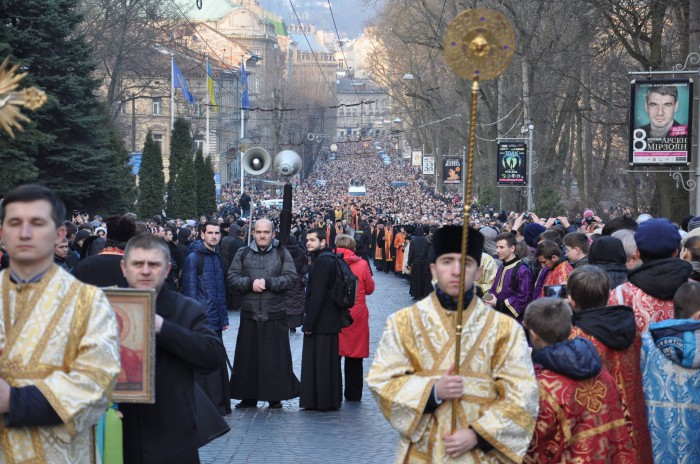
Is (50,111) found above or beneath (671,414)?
above

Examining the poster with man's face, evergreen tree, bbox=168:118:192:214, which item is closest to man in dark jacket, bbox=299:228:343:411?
the poster with man's face

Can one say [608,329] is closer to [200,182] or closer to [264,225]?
[264,225]

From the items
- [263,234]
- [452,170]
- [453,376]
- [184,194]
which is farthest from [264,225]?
[452,170]

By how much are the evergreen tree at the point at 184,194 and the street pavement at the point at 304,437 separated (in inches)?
1101

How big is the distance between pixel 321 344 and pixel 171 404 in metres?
6.79

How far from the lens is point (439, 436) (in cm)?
539

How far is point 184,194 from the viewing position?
136ft

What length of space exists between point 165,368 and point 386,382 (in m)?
1.12

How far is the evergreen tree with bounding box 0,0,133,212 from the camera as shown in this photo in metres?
22.3

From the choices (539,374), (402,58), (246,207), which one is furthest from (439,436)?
(402,58)

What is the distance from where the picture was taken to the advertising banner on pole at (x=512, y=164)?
37531 mm

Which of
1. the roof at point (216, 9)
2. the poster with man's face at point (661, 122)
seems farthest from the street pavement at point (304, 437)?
the roof at point (216, 9)

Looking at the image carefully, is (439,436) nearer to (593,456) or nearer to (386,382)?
(386,382)

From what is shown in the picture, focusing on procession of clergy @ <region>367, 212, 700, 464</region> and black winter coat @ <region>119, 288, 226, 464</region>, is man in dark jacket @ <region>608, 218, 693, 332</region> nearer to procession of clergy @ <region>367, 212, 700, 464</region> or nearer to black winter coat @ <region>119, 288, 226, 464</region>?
procession of clergy @ <region>367, 212, 700, 464</region>
